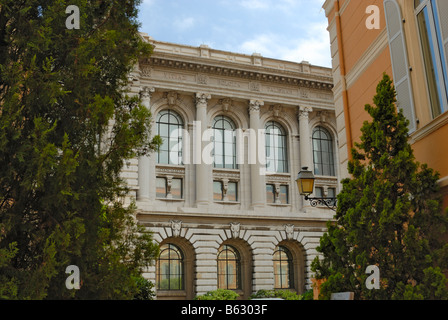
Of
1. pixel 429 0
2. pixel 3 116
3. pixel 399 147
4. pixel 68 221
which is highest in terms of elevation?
pixel 429 0

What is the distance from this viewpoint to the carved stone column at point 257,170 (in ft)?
115

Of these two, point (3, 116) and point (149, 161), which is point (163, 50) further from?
point (3, 116)

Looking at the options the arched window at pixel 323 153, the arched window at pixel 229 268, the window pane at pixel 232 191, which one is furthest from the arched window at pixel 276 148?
the arched window at pixel 229 268

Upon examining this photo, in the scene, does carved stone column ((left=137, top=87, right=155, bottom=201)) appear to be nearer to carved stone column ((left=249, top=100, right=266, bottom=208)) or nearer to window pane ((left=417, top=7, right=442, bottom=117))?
carved stone column ((left=249, top=100, right=266, bottom=208))

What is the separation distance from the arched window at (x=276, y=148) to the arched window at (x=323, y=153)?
8.59 ft

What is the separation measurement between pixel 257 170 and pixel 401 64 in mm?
26283

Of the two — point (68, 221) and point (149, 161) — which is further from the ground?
point (149, 161)

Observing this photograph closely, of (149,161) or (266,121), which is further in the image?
(266,121)

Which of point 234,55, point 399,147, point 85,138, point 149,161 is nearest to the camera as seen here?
point 399,147

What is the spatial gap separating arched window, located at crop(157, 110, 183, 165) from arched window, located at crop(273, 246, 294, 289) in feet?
32.3

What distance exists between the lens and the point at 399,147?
299 inches
